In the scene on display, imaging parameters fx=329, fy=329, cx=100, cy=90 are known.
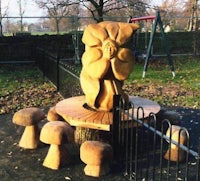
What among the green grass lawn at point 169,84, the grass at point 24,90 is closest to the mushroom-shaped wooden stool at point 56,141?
the grass at point 24,90

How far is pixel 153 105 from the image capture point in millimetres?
5430

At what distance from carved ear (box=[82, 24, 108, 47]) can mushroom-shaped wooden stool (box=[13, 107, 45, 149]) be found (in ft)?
4.52

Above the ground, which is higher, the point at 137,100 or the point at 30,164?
the point at 137,100

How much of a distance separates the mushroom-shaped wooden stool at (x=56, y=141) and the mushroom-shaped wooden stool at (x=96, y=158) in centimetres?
37

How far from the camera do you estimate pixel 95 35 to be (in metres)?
4.95

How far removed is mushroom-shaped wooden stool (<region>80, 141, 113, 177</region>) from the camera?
13.3ft

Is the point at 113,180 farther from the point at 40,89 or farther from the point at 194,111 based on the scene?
the point at 40,89

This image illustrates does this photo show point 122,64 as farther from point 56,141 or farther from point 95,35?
point 56,141

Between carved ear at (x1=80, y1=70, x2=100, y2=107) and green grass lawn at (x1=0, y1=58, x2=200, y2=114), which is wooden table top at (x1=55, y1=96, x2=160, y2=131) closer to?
carved ear at (x1=80, y1=70, x2=100, y2=107)

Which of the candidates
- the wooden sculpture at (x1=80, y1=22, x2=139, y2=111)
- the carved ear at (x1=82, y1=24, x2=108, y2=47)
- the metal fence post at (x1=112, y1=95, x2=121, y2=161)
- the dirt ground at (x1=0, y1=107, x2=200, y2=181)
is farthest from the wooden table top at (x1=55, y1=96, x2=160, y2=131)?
the carved ear at (x1=82, y1=24, x2=108, y2=47)

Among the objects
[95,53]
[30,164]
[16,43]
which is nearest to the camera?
[30,164]

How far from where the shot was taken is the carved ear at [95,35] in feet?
16.1

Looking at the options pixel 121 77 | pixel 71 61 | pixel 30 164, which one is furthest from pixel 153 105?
pixel 71 61

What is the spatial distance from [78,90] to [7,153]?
2.22 meters
